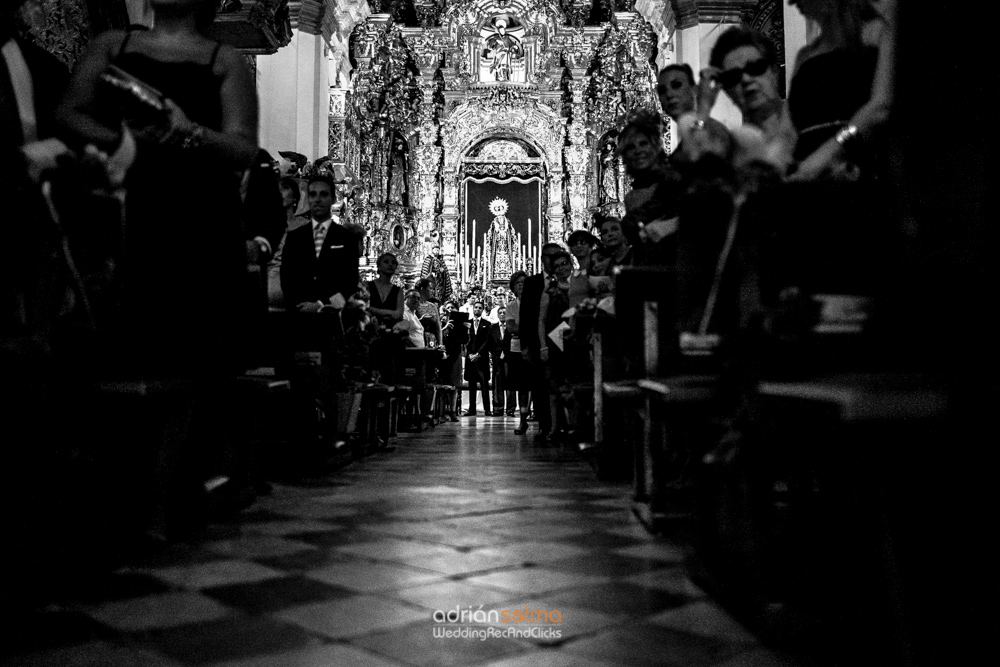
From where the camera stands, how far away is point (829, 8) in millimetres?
2076

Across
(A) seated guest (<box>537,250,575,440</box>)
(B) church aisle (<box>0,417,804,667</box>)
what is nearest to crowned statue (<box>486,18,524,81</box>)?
(A) seated guest (<box>537,250,575,440</box>)

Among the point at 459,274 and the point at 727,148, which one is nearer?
the point at 727,148

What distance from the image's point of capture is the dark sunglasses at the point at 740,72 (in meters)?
2.19

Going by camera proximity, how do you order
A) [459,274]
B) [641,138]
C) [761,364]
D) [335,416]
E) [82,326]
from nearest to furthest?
[761,364]
[82,326]
[641,138]
[335,416]
[459,274]

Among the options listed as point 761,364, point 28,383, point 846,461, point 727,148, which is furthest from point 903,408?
point 28,383

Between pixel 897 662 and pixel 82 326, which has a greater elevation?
pixel 82 326

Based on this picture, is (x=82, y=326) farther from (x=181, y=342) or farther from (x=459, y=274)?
(x=459, y=274)

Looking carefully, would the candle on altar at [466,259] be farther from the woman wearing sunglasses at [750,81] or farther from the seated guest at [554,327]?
→ the woman wearing sunglasses at [750,81]

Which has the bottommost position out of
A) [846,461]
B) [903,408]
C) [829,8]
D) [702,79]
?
[846,461]

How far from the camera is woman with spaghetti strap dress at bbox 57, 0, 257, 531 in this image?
2297mm

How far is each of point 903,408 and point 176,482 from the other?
A: 2.14 meters

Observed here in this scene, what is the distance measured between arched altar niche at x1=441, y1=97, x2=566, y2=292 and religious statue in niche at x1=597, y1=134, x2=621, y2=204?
3.56 feet

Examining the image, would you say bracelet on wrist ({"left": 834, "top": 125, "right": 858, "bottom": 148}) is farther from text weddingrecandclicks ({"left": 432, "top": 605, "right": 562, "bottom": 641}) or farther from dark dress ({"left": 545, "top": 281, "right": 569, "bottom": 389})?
dark dress ({"left": 545, "top": 281, "right": 569, "bottom": 389})

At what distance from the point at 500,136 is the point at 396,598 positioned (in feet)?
53.2
